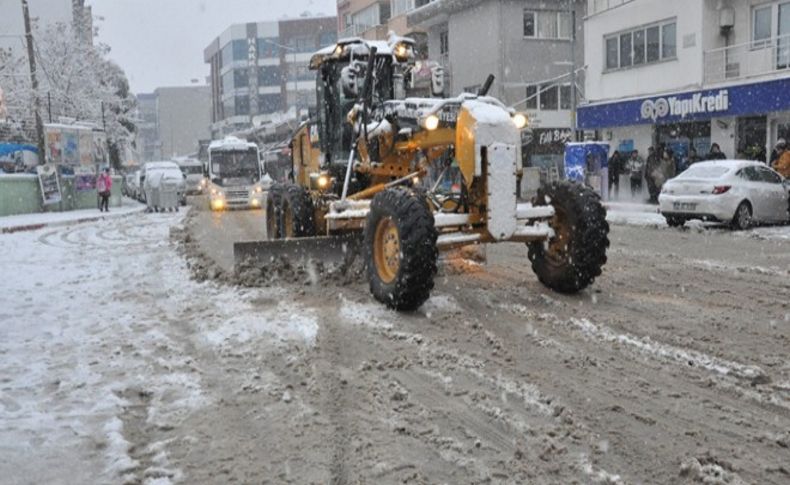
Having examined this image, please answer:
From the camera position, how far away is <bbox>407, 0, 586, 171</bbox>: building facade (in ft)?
123

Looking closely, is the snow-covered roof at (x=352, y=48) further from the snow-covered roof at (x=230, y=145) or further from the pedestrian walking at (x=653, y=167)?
the snow-covered roof at (x=230, y=145)

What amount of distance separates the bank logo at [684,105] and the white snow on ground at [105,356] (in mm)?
19059

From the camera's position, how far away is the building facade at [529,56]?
37594 millimetres

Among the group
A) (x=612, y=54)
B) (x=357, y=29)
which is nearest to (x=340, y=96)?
(x=612, y=54)

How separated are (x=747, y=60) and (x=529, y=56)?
13.7 meters

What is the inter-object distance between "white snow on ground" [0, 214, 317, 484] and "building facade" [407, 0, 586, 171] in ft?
89.5

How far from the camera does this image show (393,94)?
1077cm

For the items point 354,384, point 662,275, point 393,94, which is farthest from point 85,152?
point 354,384

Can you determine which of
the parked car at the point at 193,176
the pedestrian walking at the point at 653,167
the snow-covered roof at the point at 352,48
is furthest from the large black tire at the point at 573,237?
the parked car at the point at 193,176

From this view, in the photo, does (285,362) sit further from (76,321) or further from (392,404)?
(76,321)

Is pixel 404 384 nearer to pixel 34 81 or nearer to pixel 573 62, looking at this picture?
pixel 573 62

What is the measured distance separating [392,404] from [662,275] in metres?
6.27

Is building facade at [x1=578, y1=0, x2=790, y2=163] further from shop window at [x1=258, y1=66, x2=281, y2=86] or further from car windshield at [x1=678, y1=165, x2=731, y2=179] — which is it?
shop window at [x1=258, y1=66, x2=281, y2=86]

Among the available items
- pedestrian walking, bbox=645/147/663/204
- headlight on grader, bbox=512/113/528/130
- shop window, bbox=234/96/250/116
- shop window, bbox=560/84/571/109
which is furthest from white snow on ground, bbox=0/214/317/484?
shop window, bbox=234/96/250/116
